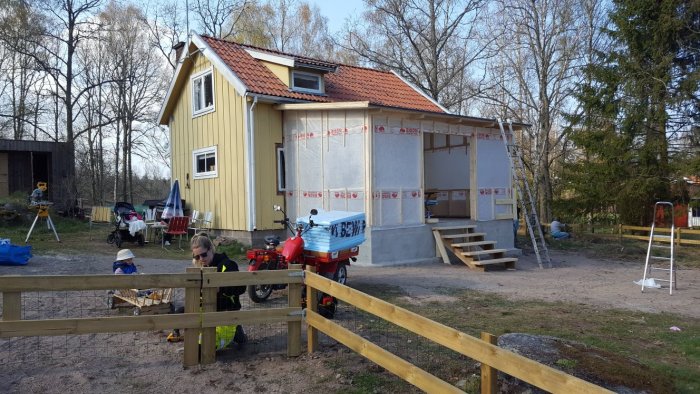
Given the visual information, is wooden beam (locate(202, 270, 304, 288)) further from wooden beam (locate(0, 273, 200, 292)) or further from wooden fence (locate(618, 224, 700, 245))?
wooden fence (locate(618, 224, 700, 245))

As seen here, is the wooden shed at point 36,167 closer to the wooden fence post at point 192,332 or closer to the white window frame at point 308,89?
the white window frame at point 308,89

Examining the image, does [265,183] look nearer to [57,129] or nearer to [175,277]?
[175,277]

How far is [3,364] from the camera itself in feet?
15.6

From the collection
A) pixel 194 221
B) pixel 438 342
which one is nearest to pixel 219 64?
pixel 194 221

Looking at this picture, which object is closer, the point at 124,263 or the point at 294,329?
the point at 294,329

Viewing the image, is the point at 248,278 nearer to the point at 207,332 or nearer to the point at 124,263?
the point at 207,332

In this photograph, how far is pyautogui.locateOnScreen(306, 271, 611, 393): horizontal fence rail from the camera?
105 inches

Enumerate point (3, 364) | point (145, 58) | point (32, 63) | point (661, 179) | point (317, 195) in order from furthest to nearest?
1. point (145, 58)
2. point (32, 63)
3. point (661, 179)
4. point (317, 195)
5. point (3, 364)

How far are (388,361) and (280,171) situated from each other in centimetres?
1093

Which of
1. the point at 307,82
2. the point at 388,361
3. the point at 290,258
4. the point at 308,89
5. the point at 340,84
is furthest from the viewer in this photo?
the point at 340,84

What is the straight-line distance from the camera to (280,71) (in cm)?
1509

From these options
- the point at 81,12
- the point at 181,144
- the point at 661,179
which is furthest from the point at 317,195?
the point at 81,12

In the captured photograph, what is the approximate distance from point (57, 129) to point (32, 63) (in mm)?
6117

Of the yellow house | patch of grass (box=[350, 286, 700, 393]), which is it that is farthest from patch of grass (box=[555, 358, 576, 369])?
the yellow house
